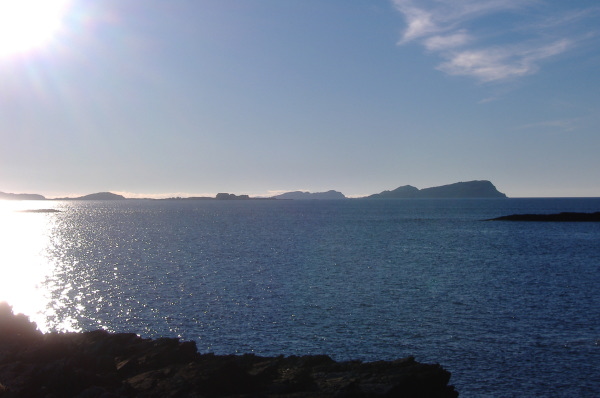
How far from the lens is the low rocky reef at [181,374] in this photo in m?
22.7

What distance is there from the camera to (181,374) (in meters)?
24.8

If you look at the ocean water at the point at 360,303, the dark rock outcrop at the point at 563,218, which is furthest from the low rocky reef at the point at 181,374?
the dark rock outcrop at the point at 563,218

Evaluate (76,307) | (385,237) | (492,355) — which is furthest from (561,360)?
(385,237)

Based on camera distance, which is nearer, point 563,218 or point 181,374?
point 181,374

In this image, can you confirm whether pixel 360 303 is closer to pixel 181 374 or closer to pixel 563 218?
pixel 181 374

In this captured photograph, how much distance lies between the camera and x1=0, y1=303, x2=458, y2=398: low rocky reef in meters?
22.7

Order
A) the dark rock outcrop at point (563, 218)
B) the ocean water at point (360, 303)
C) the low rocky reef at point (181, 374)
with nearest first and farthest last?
the low rocky reef at point (181, 374)
the ocean water at point (360, 303)
the dark rock outcrop at point (563, 218)

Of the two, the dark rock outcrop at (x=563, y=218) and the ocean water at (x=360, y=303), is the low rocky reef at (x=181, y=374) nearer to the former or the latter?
the ocean water at (x=360, y=303)

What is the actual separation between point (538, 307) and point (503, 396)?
22522mm

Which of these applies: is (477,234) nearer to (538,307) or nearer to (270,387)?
(538,307)

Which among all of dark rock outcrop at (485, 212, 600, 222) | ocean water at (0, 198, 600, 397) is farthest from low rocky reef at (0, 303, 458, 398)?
dark rock outcrop at (485, 212, 600, 222)

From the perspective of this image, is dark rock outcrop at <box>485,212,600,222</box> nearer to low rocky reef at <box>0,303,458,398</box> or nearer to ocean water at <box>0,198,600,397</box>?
ocean water at <box>0,198,600,397</box>

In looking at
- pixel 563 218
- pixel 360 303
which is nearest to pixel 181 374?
pixel 360 303

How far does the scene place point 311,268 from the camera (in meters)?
73.6
